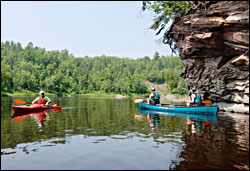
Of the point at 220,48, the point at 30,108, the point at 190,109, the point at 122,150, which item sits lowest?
the point at 122,150

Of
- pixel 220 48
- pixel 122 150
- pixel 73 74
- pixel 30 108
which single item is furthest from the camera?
pixel 73 74

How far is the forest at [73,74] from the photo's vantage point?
379ft

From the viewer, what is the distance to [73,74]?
5940 inches

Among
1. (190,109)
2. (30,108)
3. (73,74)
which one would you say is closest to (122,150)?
(190,109)

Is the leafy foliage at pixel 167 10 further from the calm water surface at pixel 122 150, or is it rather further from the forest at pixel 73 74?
the forest at pixel 73 74

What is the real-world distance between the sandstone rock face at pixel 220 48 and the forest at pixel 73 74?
75411 mm

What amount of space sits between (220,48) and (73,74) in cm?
13677

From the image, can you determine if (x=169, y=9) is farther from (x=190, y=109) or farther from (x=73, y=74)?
(x=73, y=74)

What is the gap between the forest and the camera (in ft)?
379

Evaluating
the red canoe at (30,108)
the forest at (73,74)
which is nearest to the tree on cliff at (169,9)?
the red canoe at (30,108)

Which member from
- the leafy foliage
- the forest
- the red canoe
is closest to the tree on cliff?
the leafy foliage

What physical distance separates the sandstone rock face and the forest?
247ft

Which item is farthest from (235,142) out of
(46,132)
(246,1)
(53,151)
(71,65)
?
(71,65)

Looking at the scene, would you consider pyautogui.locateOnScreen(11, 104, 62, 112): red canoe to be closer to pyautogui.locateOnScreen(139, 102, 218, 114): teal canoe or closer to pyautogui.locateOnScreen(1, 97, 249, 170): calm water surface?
pyautogui.locateOnScreen(1, 97, 249, 170): calm water surface
